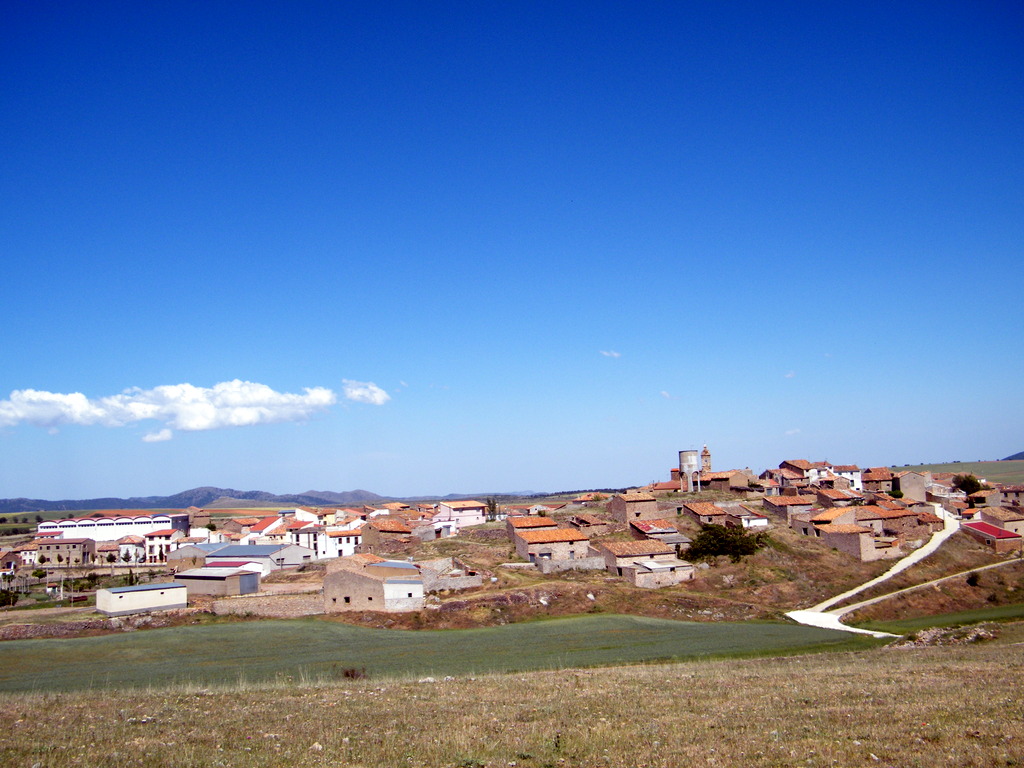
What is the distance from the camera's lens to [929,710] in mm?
17125

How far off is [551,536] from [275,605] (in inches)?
1159

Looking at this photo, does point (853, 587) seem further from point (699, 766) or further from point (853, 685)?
point (699, 766)

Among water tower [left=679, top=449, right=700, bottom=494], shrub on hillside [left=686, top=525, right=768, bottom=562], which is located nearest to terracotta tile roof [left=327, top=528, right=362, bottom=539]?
shrub on hillside [left=686, top=525, right=768, bottom=562]

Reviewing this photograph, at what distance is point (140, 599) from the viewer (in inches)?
2254

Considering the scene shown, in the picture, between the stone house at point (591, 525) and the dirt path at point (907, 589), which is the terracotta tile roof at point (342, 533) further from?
the dirt path at point (907, 589)

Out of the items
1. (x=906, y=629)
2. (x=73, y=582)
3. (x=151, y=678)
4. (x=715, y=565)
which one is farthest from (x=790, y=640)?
(x=73, y=582)

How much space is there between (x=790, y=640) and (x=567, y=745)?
33107 mm

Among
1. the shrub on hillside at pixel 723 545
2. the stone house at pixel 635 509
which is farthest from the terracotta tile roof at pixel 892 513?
the stone house at pixel 635 509

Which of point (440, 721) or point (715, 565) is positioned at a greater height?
point (440, 721)

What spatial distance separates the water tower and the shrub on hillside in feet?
126

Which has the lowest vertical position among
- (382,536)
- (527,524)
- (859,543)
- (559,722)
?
(859,543)

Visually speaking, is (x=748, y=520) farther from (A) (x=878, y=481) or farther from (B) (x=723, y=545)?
(A) (x=878, y=481)

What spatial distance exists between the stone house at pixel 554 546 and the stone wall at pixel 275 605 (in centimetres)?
2308

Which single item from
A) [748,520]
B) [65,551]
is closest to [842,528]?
[748,520]
